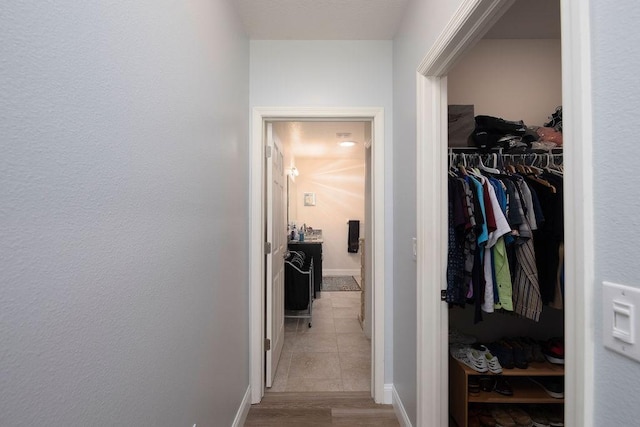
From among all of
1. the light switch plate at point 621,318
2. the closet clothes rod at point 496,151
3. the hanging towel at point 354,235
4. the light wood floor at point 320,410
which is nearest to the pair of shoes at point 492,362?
the light wood floor at point 320,410

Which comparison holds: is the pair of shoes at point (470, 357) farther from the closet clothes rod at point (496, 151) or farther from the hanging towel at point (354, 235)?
the hanging towel at point (354, 235)

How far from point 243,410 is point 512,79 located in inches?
117

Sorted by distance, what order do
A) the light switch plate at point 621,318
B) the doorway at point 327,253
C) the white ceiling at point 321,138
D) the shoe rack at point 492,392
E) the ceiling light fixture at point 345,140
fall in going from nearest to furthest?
the light switch plate at point 621,318 < the shoe rack at point 492,392 < the doorway at point 327,253 < the white ceiling at point 321,138 < the ceiling light fixture at point 345,140

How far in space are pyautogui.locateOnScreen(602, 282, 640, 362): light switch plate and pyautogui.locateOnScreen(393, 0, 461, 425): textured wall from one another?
2.91 feet

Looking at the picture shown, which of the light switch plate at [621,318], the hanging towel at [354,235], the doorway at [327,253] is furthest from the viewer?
the hanging towel at [354,235]

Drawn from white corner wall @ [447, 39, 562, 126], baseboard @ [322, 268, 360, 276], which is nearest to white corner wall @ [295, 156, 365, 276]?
baseboard @ [322, 268, 360, 276]

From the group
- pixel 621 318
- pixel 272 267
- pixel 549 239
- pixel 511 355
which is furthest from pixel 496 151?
pixel 272 267

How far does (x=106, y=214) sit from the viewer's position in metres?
0.69

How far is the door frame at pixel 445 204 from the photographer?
0.57m

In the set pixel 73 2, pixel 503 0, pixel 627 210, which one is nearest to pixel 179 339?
pixel 73 2

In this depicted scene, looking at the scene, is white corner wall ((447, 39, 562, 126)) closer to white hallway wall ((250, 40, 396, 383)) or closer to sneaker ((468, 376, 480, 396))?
white hallway wall ((250, 40, 396, 383))

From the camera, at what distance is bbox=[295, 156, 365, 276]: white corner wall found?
6.28m

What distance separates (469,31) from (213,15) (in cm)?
116

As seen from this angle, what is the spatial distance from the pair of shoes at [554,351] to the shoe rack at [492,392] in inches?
1.3
